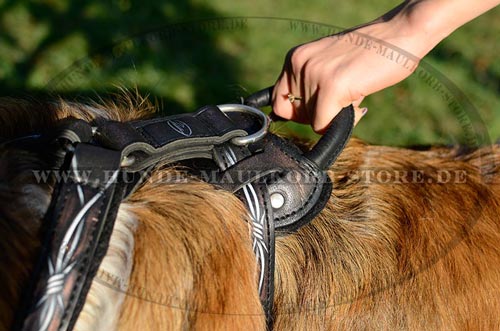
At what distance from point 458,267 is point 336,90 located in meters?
0.66

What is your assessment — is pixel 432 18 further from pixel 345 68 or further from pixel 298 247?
pixel 298 247

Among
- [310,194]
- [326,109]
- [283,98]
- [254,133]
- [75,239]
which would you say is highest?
[283,98]

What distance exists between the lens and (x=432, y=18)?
202 cm

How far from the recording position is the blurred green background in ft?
15.2

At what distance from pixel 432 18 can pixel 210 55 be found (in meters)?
3.18

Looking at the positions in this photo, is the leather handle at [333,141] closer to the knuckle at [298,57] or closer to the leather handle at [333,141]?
the leather handle at [333,141]

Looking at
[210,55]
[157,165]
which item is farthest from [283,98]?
[210,55]

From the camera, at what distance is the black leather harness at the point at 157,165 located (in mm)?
1374

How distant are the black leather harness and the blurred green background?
7.88 ft

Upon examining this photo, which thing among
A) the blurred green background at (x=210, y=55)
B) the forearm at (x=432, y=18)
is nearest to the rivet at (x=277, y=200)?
the forearm at (x=432, y=18)

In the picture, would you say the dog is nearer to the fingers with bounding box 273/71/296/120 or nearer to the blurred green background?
the fingers with bounding box 273/71/296/120

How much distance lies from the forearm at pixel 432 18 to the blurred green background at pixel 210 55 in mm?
2064

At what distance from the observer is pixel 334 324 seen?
6.02 feet

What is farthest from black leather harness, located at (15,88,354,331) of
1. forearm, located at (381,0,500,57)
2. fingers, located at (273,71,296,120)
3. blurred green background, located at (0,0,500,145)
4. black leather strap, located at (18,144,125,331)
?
blurred green background, located at (0,0,500,145)
